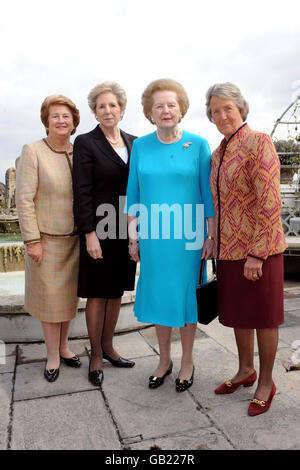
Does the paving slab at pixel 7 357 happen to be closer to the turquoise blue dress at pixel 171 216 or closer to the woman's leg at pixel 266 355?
the turquoise blue dress at pixel 171 216

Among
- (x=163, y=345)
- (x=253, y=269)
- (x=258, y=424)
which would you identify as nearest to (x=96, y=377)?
(x=163, y=345)

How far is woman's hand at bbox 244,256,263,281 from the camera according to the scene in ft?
7.22

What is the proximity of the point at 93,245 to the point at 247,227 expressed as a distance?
40.4 inches

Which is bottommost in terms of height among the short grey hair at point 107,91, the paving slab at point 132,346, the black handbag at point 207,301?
the paving slab at point 132,346

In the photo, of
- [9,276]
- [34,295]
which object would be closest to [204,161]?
[34,295]

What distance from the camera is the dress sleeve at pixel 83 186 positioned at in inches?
105

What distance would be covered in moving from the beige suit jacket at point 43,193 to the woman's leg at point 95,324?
54cm

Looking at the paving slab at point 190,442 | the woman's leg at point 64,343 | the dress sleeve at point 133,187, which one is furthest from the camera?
the woman's leg at point 64,343

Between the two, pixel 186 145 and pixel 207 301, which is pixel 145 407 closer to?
pixel 207 301

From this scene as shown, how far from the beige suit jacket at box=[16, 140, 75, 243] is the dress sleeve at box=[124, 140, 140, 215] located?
43 centimetres

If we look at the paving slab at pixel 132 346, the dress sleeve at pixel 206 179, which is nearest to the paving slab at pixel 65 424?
the paving slab at pixel 132 346

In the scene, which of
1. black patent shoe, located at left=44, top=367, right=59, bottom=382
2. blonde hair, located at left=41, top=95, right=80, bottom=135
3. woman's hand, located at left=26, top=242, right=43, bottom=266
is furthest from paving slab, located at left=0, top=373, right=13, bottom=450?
blonde hair, located at left=41, top=95, right=80, bottom=135

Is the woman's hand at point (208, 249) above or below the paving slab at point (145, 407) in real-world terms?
above

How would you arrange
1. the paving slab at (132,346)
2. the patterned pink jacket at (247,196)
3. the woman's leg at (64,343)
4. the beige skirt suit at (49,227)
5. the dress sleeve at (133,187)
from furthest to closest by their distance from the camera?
1. the paving slab at (132,346)
2. the woman's leg at (64,343)
3. the beige skirt suit at (49,227)
4. the dress sleeve at (133,187)
5. the patterned pink jacket at (247,196)
